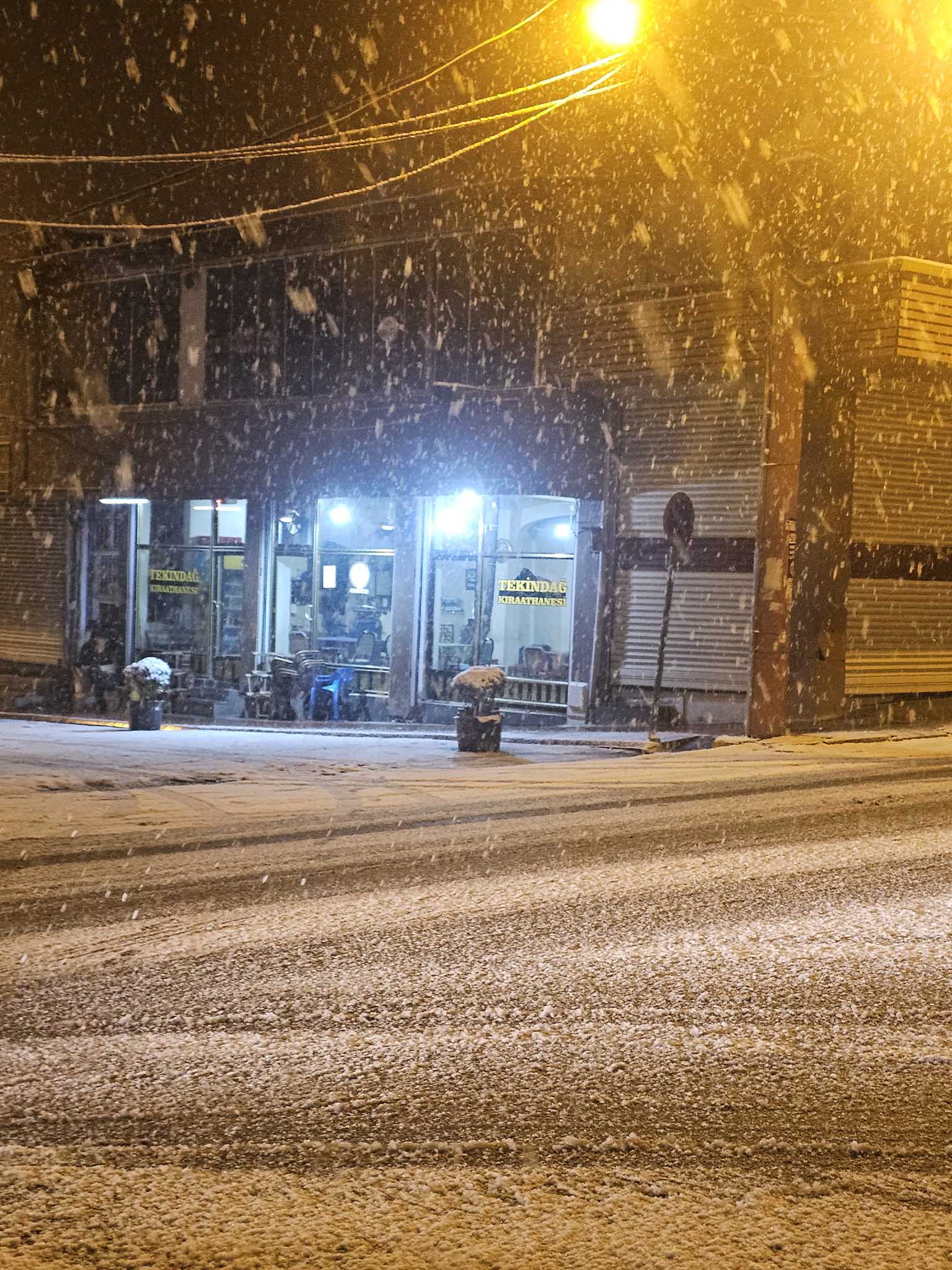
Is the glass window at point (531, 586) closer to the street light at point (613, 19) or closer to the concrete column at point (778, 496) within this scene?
the concrete column at point (778, 496)

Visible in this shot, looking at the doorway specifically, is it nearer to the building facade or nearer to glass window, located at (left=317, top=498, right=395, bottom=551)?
the building facade

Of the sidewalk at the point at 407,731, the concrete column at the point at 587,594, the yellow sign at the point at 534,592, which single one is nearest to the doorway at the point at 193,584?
the sidewalk at the point at 407,731

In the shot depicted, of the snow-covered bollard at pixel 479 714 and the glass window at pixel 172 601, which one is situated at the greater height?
the glass window at pixel 172 601

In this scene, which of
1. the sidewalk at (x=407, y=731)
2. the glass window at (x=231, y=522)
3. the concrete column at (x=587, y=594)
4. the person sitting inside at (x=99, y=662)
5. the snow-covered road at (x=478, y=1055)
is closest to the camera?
the snow-covered road at (x=478, y=1055)

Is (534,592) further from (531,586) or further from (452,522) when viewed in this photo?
(452,522)

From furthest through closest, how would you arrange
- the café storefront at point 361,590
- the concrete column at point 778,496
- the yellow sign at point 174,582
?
the yellow sign at point 174,582
the café storefront at point 361,590
the concrete column at point 778,496

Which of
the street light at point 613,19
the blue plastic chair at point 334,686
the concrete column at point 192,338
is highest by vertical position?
the street light at point 613,19

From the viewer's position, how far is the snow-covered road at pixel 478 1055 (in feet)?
10.2

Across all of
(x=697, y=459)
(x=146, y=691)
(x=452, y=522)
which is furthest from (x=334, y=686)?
(x=697, y=459)

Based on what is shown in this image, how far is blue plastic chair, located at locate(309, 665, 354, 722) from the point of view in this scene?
2067 centimetres

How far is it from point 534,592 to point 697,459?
335 centimetres

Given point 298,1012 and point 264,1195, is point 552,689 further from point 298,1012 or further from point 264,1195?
point 264,1195

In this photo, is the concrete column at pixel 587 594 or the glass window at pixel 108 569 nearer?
the concrete column at pixel 587 594

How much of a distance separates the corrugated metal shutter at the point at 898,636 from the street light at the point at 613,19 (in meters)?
7.54
